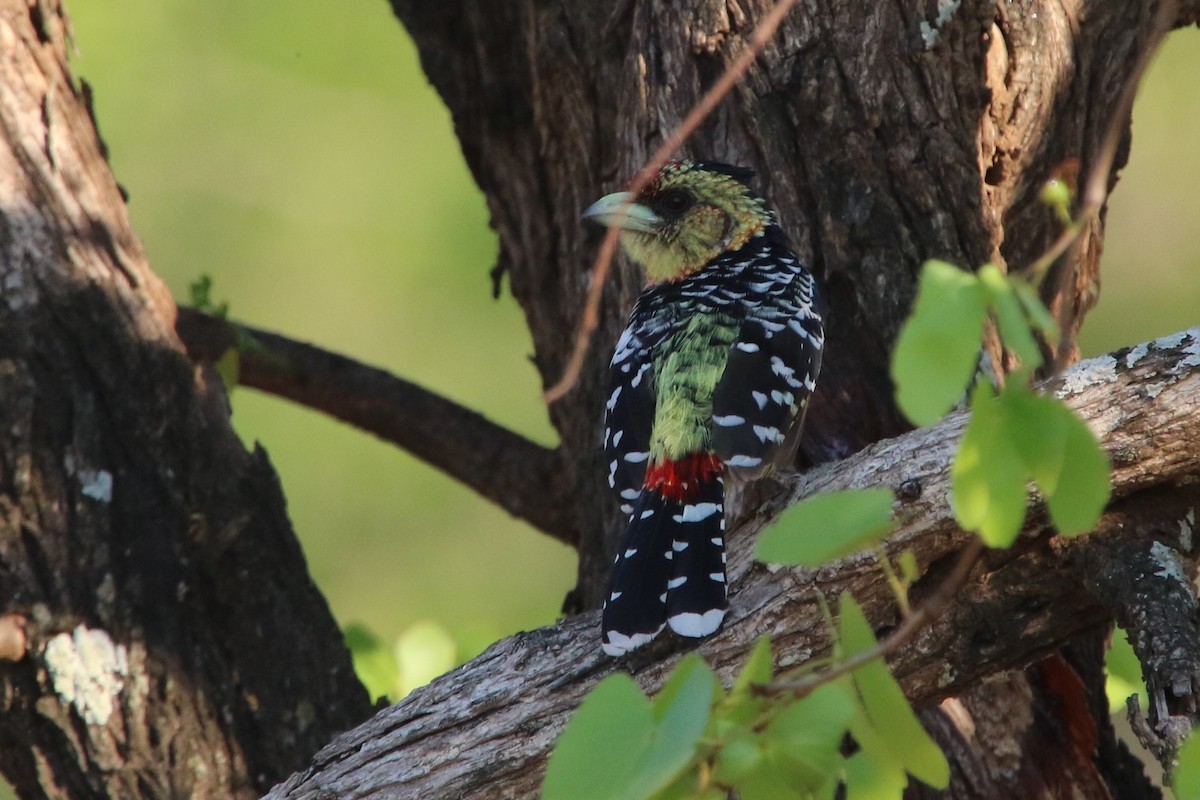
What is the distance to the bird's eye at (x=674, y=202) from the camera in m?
4.43

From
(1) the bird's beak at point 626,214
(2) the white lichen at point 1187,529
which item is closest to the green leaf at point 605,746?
(2) the white lichen at point 1187,529

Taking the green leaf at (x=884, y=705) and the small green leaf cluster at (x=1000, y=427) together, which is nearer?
the small green leaf cluster at (x=1000, y=427)

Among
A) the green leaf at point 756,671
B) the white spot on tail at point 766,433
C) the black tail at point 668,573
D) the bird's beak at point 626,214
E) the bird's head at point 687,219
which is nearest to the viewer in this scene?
the green leaf at point 756,671

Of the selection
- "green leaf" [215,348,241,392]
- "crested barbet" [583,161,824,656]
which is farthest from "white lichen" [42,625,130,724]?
"crested barbet" [583,161,824,656]

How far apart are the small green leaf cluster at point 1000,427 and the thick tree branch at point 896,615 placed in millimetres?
1158

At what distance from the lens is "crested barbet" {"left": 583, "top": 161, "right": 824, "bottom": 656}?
10.3 ft

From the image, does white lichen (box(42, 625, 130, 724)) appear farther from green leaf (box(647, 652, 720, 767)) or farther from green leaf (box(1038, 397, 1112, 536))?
green leaf (box(1038, 397, 1112, 536))

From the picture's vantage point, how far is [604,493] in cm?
445

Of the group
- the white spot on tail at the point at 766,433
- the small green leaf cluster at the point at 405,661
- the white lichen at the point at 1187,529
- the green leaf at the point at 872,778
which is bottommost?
the green leaf at the point at 872,778

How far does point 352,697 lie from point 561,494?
116cm

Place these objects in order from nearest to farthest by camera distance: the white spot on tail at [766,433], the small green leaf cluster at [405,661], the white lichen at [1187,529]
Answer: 1. the white lichen at [1187,529]
2. the white spot on tail at [766,433]
3. the small green leaf cluster at [405,661]

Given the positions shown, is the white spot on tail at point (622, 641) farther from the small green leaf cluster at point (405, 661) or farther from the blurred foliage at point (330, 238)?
the blurred foliage at point (330, 238)

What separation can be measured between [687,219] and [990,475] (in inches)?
115

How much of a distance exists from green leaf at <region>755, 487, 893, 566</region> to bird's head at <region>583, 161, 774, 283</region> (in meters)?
2.55
